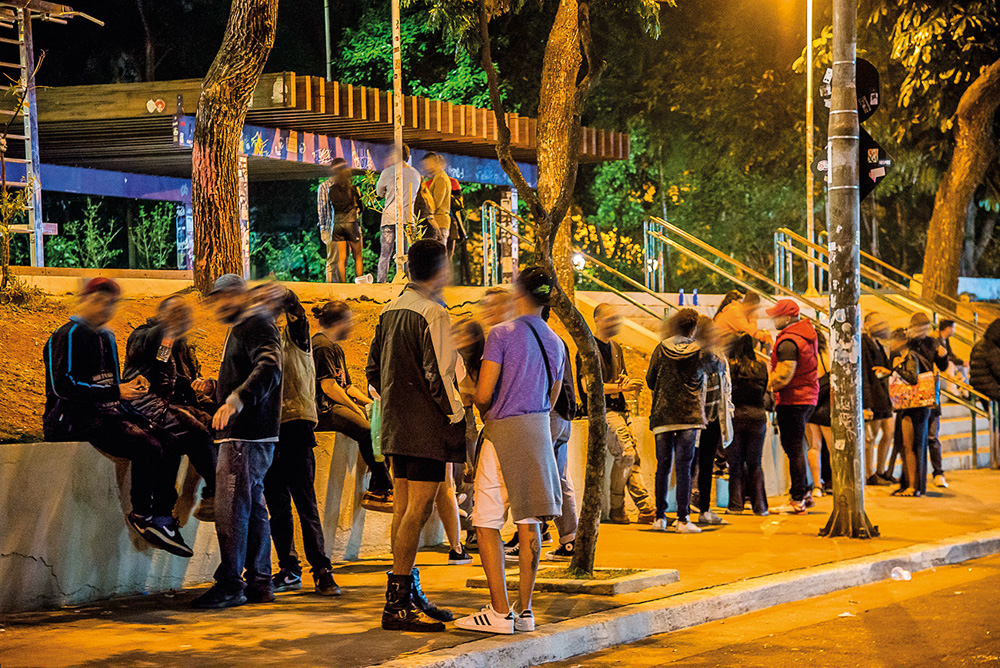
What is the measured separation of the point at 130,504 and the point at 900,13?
20.5 m

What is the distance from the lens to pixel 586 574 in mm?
8211

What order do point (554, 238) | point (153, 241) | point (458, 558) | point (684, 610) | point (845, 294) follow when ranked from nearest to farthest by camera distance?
1. point (684, 610)
2. point (554, 238)
3. point (458, 558)
4. point (845, 294)
5. point (153, 241)

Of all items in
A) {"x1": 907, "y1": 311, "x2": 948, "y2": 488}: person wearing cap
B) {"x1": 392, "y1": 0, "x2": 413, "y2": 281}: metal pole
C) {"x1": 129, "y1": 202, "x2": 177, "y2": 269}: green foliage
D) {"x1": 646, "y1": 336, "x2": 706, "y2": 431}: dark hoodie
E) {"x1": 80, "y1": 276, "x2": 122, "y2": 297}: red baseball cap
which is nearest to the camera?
{"x1": 80, "y1": 276, "x2": 122, "y2": 297}: red baseball cap

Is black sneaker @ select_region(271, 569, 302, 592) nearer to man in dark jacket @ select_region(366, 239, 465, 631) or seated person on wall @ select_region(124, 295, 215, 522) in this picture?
seated person on wall @ select_region(124, 295, 215, 522)

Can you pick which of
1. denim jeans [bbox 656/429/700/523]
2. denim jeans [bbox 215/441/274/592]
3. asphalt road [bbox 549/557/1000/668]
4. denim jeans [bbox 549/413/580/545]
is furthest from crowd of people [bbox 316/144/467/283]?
asphalt road [bbox 549/557/1000/668]

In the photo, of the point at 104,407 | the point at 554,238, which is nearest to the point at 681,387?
the point at 554,238

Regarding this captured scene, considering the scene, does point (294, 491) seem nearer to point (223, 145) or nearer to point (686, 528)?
point (686, 528)

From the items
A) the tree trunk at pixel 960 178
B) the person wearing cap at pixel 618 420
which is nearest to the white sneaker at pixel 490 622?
the person wearing cap at pixel 618 420

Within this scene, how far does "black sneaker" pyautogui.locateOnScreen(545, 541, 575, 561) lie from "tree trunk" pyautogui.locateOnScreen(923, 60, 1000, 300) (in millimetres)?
16865

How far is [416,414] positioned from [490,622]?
1.17m

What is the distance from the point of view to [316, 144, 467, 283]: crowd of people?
1496 cm

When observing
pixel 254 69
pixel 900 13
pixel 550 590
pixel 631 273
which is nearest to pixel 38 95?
pixel 254 69

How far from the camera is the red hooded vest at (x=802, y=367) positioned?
11.8 meters

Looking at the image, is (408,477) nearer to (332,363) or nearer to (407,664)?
(407,664)
